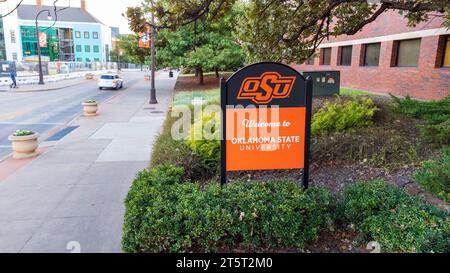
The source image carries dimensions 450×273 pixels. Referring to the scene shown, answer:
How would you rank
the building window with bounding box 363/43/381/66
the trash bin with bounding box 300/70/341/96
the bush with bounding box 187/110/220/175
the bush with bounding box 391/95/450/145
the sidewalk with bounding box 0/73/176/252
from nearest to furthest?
the sidewalk with bounding box 0/73/176/252
the bush with bounding box 391/95/450/145
the bush with bounding box 187/110/220/175
the trash bin with bounding box 300/70/341/96
the building window with bounding box 363/43/381/66

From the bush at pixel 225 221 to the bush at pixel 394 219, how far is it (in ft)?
1.18

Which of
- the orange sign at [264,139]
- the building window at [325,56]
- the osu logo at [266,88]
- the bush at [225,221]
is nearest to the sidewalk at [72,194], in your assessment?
the bush at [225,221]

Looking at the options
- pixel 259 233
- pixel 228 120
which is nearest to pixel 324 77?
pixel 228 120

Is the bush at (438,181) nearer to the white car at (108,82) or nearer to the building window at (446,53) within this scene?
the building window at (446,53)

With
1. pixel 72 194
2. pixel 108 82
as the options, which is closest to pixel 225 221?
pixel 72 194

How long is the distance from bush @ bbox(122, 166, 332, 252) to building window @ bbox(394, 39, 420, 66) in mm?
15142

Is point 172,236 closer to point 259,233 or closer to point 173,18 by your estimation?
point 259,233

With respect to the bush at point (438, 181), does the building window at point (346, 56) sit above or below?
above

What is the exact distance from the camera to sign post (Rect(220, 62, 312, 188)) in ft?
13.5

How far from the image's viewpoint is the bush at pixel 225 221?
3.58 meters

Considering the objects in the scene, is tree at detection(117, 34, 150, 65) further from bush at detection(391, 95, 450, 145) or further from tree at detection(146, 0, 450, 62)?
bush at detection(391, 95, 450, 145)

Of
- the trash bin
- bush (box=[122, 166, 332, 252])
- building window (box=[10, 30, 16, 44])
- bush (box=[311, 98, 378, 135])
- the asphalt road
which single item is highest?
building window (box=[10, 30, 16, 44])

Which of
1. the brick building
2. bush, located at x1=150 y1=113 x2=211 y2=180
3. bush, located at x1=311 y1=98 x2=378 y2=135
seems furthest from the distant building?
bush, located at x1=311 y1=98 x2=378 y2=135

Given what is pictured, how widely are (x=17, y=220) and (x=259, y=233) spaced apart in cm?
360
